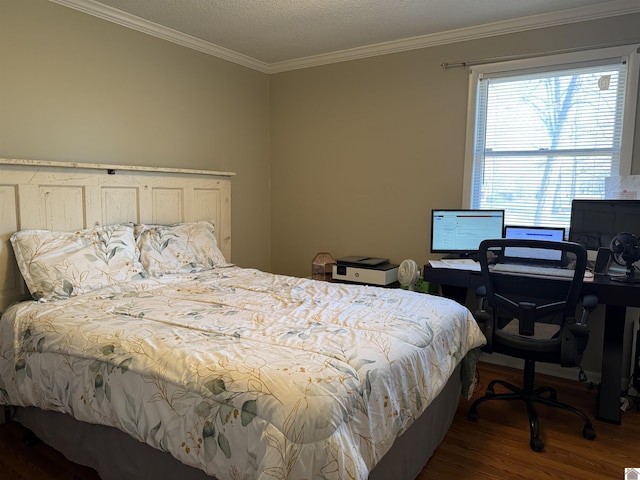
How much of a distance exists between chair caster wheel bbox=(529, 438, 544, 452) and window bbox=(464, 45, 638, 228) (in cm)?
151

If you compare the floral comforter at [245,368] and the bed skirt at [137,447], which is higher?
the floral comforter at [245,368]

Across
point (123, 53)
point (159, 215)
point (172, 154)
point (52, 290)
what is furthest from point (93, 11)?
point (52, 290)

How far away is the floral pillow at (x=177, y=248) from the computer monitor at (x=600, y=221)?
2.40 metres

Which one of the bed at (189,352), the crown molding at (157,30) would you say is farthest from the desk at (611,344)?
the crown molding at (157,30)

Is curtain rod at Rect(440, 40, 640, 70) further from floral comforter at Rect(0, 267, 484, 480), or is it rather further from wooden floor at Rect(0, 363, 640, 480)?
wooden floor at Rect(0, 363, 640, 480)

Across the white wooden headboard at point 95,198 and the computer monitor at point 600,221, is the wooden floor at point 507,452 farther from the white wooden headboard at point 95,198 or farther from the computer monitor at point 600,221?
the computer monitor at point 600,221

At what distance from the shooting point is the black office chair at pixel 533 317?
86.8 inches

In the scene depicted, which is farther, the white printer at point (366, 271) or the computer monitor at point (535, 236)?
the white printer at point (366, 271)

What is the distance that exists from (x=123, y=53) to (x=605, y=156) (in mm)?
3288

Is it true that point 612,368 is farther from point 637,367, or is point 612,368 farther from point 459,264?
point 459,264

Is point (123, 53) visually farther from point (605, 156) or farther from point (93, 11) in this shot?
point (605, 156)

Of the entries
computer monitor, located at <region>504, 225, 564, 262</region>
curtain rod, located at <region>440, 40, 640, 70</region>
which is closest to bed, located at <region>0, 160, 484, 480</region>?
computer monitor, located at <region>504, 225, 564, 262</region>

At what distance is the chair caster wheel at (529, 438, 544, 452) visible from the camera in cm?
224

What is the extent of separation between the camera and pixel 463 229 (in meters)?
3.21
